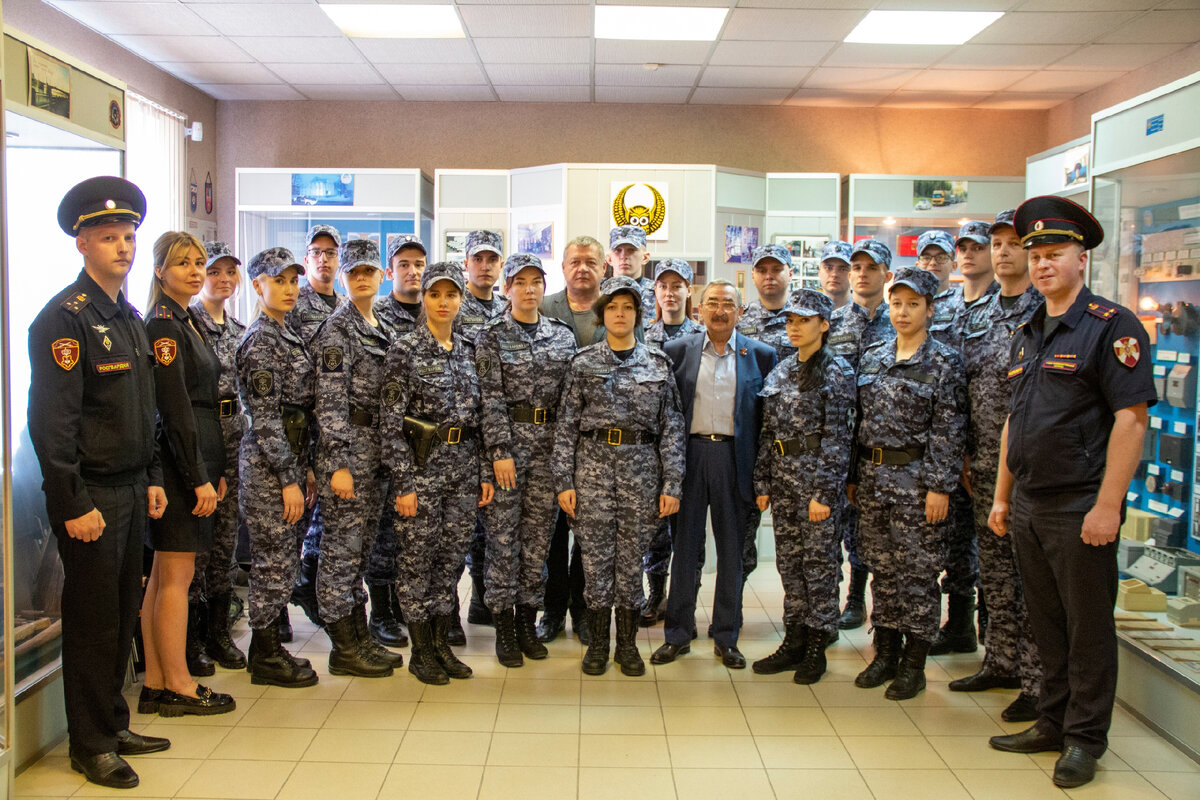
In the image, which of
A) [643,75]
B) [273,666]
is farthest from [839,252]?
[643,75]

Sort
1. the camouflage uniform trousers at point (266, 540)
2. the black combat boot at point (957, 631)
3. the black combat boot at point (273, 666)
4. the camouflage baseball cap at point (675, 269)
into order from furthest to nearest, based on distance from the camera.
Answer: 1. the camouflage baseball cap at point (675, 269)
2. the black combat boot at point (957, 631)
3. the black combat boot at point (273, 666)
4. the camouflage uniform trousers at point (266, 540)

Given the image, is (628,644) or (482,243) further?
(482,243)

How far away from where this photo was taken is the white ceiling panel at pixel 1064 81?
7375mm

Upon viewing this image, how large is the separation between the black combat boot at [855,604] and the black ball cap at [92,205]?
3705 millimetres

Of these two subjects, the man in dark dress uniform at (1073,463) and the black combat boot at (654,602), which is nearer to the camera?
the man in dark dress uniform at (1073,463)

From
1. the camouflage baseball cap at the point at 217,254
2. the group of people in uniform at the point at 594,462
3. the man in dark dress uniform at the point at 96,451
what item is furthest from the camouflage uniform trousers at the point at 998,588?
the camouflage baseball cap at the point at 217,254

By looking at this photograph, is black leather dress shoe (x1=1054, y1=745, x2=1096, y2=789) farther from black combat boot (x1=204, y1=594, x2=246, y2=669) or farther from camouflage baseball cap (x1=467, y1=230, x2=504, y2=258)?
black combat boot (x1=204, y1=594, x2=246, y2=669)

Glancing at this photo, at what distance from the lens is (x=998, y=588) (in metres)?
3.54

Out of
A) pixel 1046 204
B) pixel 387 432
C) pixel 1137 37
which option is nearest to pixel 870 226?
pixel 1137 37

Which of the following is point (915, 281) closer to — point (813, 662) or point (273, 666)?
point (813, 662)

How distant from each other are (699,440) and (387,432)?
1.35 m

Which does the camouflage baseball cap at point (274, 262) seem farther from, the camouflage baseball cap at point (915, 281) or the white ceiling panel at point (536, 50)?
the white ceiling panel at point (536, 50)

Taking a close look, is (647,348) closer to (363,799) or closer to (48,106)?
(363,799)

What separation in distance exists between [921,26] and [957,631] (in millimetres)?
4407
